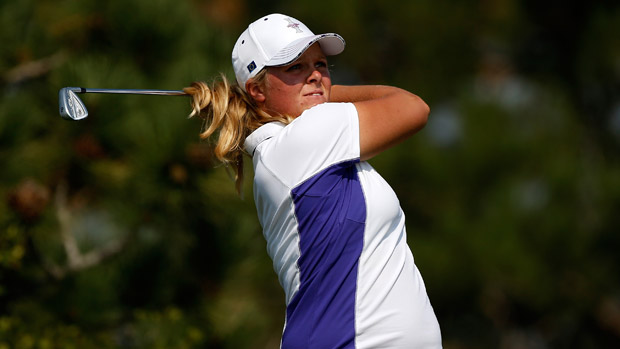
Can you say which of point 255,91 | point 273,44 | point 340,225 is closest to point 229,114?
point 255,91

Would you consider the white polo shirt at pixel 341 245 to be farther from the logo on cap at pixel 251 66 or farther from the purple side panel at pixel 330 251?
the logo on cap at pixel 251 66

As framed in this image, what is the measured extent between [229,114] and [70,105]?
0.44 metres

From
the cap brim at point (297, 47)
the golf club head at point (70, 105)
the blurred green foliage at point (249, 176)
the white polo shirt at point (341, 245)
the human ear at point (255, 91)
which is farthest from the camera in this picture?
the blurred green foliage at point (249, 176)

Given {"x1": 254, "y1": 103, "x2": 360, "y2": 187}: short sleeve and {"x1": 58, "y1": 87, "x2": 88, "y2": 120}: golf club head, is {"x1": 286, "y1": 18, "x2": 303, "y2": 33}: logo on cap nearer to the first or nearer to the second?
{"x1": 254, "y1": 103, "x2": 360, "y2": 187}: short sleeve

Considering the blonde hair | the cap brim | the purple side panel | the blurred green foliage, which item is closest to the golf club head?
the blonde hair

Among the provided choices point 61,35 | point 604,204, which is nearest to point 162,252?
point 61,35

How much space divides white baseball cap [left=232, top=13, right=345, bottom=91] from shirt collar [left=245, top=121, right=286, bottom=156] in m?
0.14

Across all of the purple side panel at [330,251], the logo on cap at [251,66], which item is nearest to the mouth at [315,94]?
the logo on cap at [251,66]

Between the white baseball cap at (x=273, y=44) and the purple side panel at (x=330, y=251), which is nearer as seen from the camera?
the purple side panel at (x=330, y=251)

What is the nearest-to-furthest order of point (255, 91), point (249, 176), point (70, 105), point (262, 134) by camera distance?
point (262, 134)
point (255, 91)
point (70, 105)
point (249, 176)

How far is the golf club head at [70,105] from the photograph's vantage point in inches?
88.8

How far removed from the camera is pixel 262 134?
2.04 meters

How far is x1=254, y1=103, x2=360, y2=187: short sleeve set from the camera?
6.30ft

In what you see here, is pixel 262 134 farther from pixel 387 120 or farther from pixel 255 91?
pixel 387 120
